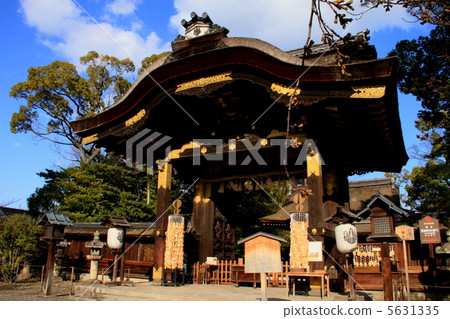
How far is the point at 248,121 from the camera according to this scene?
11.0 meters

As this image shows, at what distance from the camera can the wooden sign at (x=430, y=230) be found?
32.3 feet

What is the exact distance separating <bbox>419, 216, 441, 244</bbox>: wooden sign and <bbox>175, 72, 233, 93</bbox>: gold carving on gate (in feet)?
22.0

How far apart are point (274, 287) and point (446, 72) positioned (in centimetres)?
919

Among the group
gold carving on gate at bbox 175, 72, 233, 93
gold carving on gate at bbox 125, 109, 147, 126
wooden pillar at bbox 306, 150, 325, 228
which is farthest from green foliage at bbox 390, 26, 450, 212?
gold carving on gate at bbox 125, 109, 147, 126

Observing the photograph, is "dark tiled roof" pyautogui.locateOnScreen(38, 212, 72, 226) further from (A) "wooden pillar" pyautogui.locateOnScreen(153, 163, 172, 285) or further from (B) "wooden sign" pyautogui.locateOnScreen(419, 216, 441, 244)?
(B) "wooden sign" pyautogui.locateOnScreen(419, 216, 441, 244)

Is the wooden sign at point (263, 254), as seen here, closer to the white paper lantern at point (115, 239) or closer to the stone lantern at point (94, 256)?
the white paper lantern at point (115, 239)

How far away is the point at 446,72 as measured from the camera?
12.1 meters

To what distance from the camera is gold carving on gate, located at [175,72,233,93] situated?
9.34 metres

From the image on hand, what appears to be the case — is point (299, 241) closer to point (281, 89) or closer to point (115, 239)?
point (281, 89)

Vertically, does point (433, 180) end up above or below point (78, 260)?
above

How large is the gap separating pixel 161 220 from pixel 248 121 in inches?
160

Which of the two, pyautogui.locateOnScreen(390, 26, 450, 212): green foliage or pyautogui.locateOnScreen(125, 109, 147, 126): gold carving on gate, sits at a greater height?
pyautogui.locateOnScreen(390, 26, 450, 212): green foliage

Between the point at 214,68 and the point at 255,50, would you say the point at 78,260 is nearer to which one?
the point at 214,68

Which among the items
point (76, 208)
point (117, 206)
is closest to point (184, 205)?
point (117, 206)
